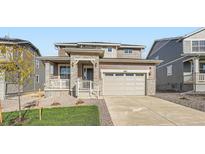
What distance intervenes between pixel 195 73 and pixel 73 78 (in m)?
13.1

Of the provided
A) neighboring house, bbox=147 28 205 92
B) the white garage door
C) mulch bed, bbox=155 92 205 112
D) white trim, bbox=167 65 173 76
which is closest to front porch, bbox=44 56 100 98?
the white garage door

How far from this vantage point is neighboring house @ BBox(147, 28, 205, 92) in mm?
23969

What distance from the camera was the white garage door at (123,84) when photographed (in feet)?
71.1

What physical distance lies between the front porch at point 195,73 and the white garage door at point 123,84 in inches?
240

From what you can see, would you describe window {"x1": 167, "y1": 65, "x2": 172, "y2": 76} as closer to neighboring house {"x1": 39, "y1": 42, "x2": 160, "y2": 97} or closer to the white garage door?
neighboring house {"x1": 39, "y1": 42, "x2": 160, "y2": 97}

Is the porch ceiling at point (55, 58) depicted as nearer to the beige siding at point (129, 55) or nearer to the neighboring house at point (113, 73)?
the neighboring house at point (113, 73)
